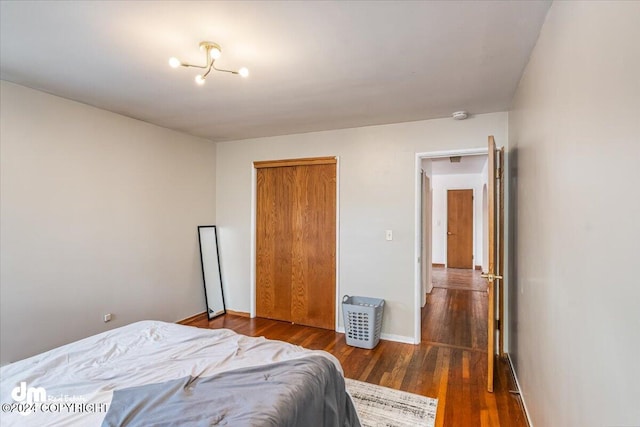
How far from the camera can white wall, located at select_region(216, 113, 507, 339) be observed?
3475 mm

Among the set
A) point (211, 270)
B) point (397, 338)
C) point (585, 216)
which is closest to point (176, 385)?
point (585, 216)

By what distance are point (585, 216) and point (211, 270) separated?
4303 mm

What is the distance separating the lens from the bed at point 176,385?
50.7 inches

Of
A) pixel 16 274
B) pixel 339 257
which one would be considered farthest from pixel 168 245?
pixel 339 257

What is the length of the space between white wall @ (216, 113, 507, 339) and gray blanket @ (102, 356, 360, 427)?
2.04 metres

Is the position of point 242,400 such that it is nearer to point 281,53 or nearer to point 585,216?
point 585,216

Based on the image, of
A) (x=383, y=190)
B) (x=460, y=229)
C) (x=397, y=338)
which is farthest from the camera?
(x=460, y=229)

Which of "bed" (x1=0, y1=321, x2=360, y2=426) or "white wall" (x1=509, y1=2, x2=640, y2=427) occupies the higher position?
"white wall" (x1=509, y1=2, x2=640, y2=427)

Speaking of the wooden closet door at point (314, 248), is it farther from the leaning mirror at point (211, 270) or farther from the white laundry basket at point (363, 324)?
the leaning mirror at point (211, 270)

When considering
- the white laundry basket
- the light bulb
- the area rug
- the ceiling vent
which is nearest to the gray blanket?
the area rug

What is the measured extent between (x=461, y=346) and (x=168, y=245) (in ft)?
11.8

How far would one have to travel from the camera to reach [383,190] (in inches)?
147

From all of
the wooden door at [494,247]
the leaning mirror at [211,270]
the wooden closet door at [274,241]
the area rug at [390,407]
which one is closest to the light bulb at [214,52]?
the wooden door at [494,247]

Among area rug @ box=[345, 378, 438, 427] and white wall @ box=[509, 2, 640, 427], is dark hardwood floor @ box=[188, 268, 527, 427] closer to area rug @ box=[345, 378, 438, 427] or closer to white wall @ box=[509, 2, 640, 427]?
area rug @ box=[345, 378, 438, 427]
